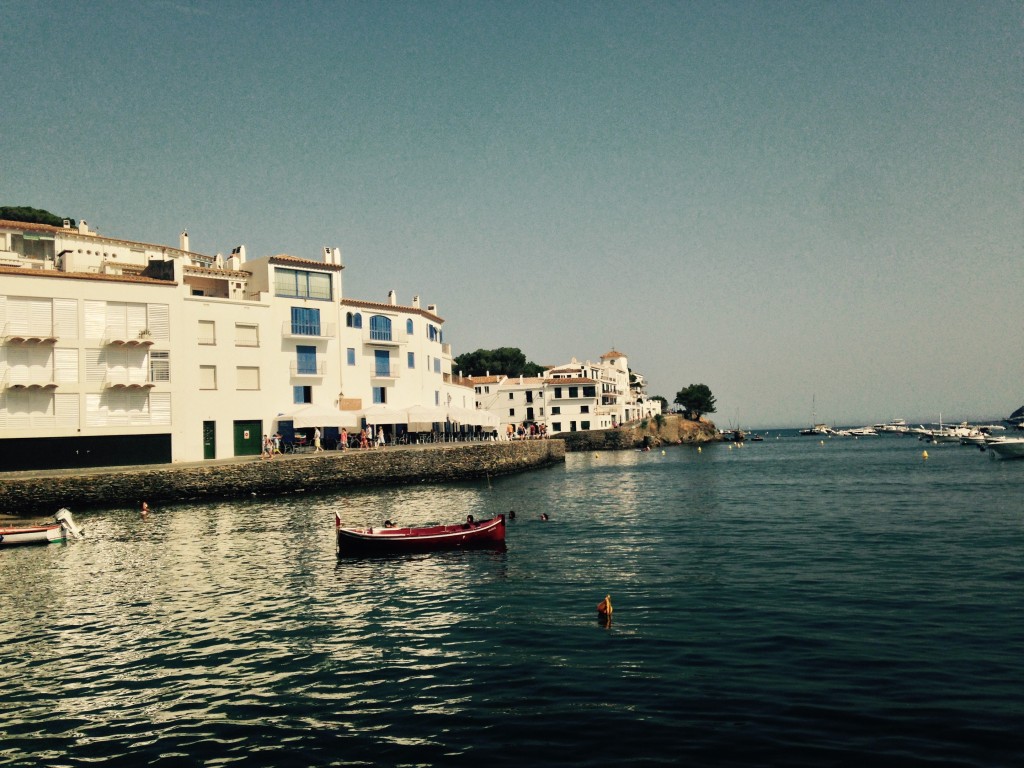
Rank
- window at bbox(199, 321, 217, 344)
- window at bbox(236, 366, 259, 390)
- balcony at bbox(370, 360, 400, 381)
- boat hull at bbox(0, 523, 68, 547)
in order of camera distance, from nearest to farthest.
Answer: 1. boat hull at bbox(0, 523, 68, 547)
2. window at bbox(199, 321, 217, 344)
3. window at bbox(236, 366, 259, 390)
4. balcony at bbox(370, 360, 400, 381)

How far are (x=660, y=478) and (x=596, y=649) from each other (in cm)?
4761

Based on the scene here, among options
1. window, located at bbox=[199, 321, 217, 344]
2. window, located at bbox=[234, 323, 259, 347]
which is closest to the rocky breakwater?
window, located at bbox=[234, 323, 259, 347]

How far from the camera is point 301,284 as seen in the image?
190 feet

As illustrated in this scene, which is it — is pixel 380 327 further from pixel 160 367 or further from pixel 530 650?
pixel 530 650

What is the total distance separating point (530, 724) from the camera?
11.2m

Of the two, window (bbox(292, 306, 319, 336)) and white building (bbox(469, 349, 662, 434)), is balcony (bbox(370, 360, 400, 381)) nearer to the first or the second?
window (bbox(292, 306, 319, 336))

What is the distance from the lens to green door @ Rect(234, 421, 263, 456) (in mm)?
52312

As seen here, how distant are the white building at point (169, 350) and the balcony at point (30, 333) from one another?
7cm

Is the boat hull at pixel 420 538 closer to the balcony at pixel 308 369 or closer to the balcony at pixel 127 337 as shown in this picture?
the balcony at pixel 127 337

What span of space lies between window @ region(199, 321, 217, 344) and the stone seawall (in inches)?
378

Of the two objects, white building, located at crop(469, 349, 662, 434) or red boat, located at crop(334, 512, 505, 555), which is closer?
red boat, located at crop(334, 512, 505, 555)

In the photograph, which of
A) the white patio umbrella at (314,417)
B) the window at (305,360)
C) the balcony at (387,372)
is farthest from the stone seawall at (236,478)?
the balcony at (387,372)

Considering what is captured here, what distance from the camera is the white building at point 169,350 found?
44062 mm

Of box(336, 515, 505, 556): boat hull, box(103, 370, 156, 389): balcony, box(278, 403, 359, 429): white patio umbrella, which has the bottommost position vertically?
box(336, 515, 505, 556): boat hull
